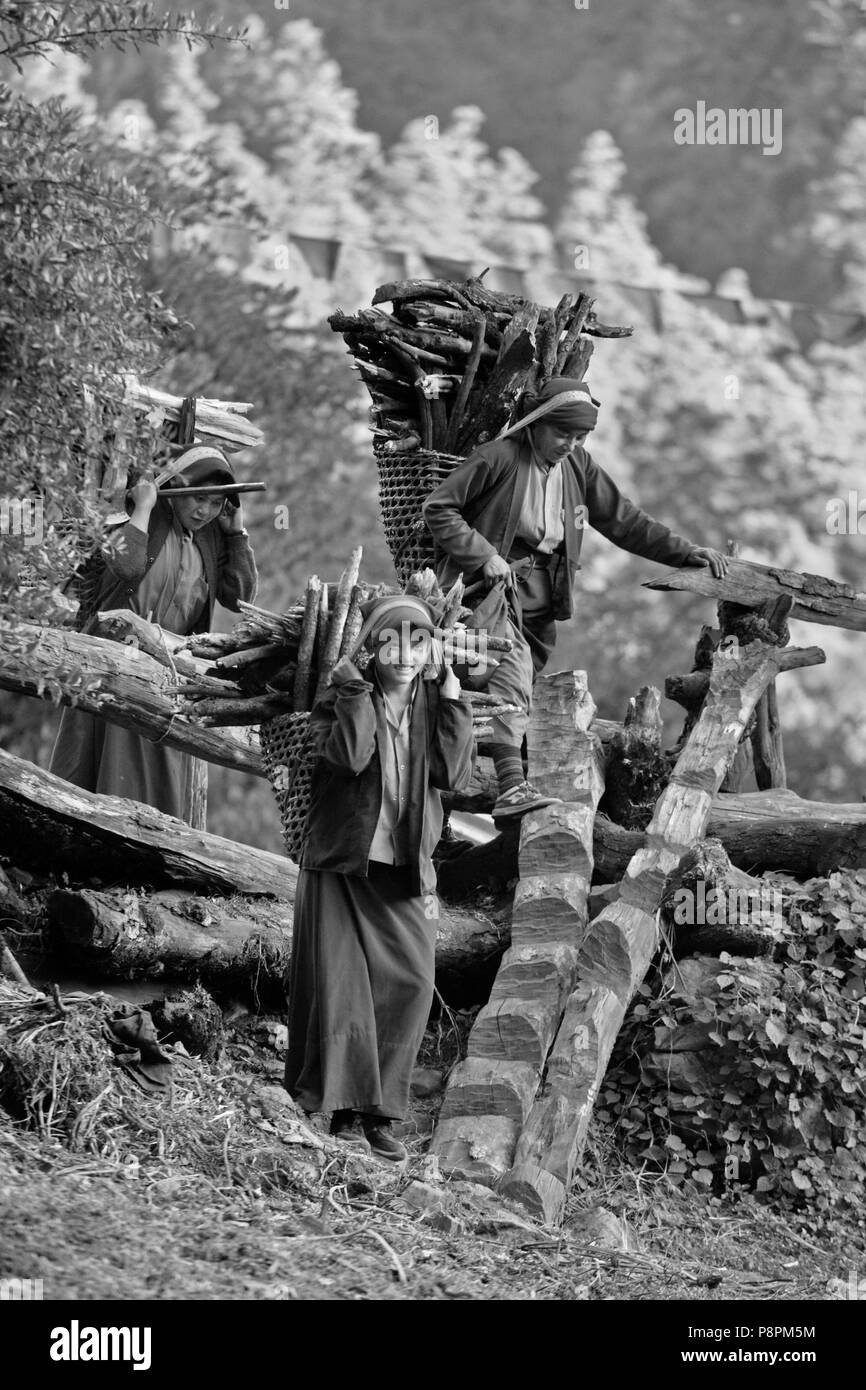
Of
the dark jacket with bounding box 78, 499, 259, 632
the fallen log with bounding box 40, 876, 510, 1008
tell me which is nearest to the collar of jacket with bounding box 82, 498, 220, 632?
the dark jacket with bounding box 78, 499, 259, 632

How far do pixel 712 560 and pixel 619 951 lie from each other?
87.5 inches

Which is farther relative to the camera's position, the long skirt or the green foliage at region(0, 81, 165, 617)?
the long skirt

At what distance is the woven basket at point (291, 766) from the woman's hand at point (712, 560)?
247 cm

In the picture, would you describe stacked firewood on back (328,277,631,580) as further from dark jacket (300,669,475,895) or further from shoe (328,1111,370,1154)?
shoe (328,1111,370,1154)

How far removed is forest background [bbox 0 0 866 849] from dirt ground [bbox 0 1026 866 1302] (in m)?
7.67

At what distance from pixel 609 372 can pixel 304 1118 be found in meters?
13.7

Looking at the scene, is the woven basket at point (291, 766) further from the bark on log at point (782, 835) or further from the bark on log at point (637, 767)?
the bark on log at point (637, 767)

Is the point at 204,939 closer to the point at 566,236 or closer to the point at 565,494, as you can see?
the point at 565,494

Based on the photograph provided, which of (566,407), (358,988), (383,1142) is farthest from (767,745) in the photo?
(383,1142)

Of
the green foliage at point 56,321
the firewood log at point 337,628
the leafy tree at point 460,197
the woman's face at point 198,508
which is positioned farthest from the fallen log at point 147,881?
the leafy tree at point 460,197

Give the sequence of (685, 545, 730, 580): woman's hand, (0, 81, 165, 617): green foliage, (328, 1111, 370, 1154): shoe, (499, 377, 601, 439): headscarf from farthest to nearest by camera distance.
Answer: (685, 545, 730, 580): woman's hand
(499, 377, 601, 439): headscarf
(328, 1111, 370, 1154): shoe
(0, 81, 165, 617): green foliage

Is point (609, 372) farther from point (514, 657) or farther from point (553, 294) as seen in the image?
point (514, 657)

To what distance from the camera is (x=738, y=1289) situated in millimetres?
6000

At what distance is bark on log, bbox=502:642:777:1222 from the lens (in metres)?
6.85
